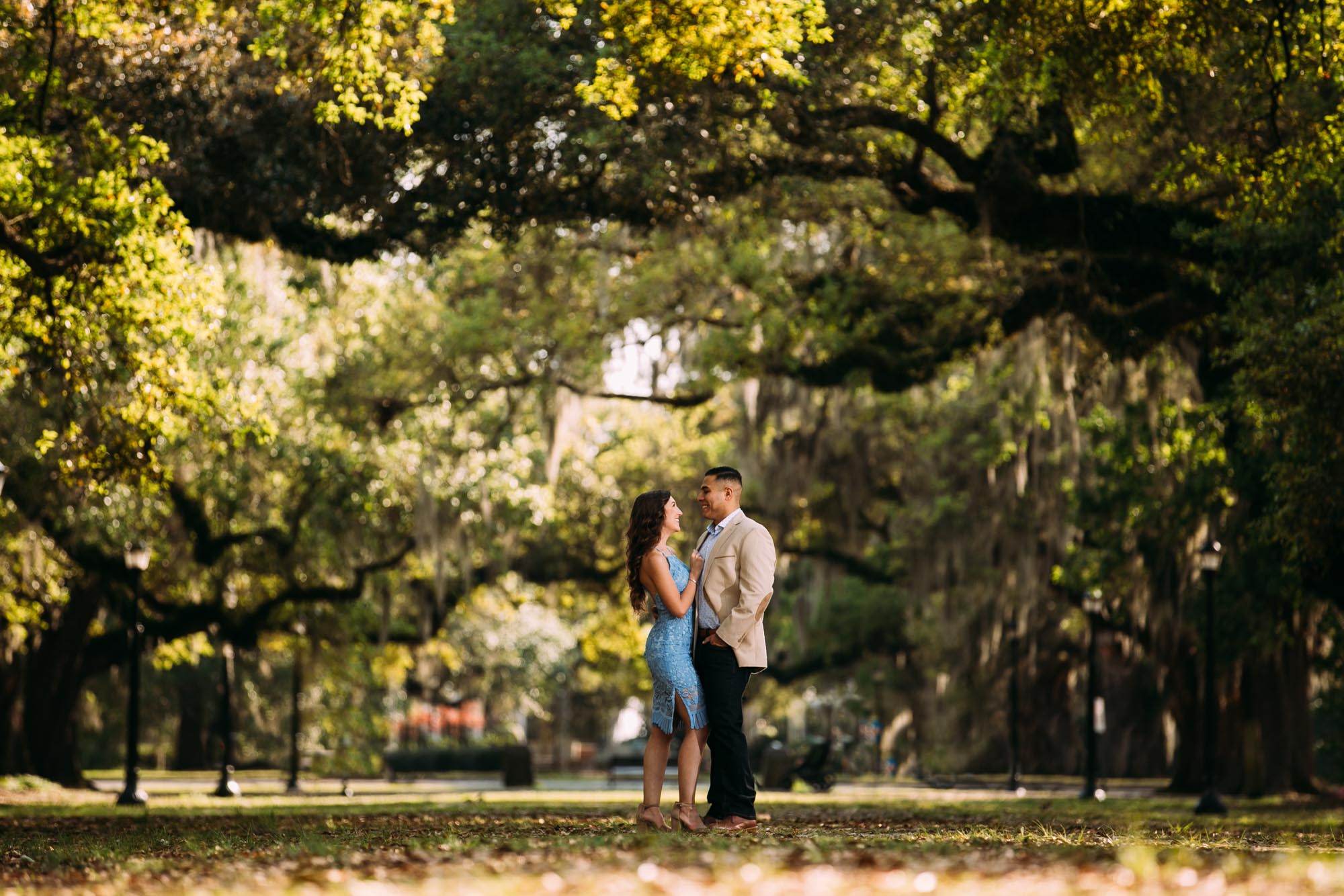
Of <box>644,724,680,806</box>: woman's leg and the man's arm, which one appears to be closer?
the man's arm

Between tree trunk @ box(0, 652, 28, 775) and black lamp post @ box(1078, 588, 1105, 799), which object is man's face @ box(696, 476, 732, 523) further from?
tree trunk @ box(0, 652, 28, 775)

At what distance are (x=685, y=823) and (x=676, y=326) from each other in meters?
13.0

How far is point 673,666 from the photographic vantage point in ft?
29.5

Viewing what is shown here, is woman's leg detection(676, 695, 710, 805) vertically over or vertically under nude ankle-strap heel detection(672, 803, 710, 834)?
over

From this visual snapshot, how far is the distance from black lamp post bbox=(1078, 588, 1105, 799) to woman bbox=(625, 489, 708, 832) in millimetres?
16522

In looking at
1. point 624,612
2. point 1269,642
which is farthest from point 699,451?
point 1269,642

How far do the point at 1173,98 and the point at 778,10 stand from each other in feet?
18.3

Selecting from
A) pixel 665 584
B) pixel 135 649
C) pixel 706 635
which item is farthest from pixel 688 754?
pixel 135 649

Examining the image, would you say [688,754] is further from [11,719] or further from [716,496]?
[11,719]

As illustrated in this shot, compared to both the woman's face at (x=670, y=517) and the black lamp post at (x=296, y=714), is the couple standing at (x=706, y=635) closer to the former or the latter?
the woman's face at (x=670, y=517)

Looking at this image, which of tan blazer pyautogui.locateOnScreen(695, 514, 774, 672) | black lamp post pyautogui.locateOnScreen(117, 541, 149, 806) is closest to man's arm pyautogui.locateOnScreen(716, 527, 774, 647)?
tan blazer pyautogui.locateOnScreen(695, 514, 774, 672)

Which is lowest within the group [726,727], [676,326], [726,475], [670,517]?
[726,727]

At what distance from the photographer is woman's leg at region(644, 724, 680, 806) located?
30.2ft

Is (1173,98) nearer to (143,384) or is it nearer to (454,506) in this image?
(143,384)
